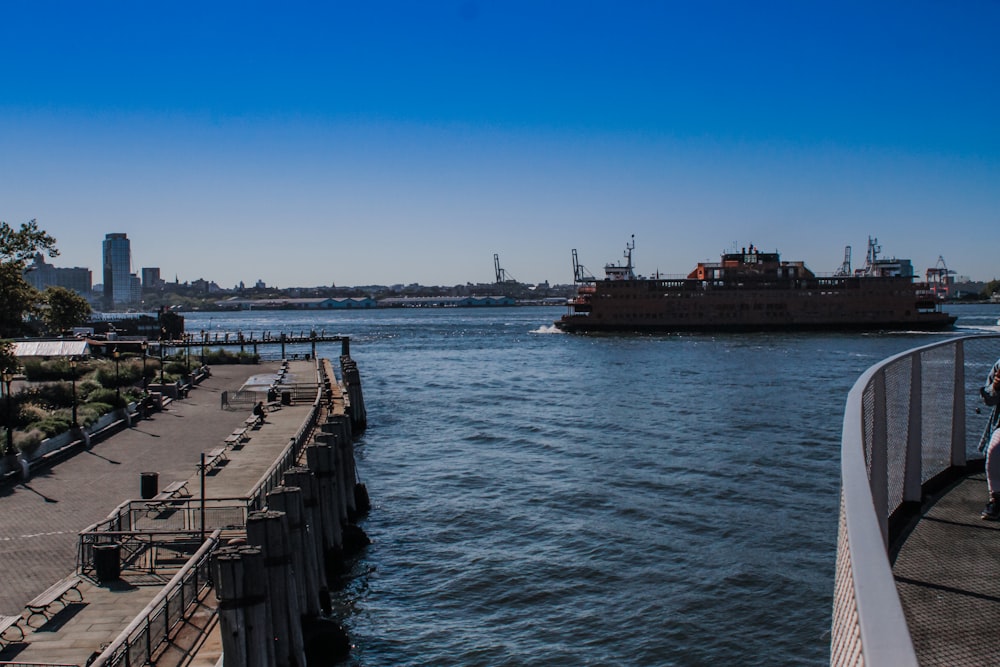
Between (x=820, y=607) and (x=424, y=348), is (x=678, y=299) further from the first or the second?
(x=820, y=607)

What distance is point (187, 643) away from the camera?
382 inches

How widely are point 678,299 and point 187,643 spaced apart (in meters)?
104

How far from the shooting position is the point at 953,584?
4.54 metres

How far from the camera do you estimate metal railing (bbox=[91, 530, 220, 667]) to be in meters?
8.30

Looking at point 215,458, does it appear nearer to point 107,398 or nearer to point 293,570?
point 293,570

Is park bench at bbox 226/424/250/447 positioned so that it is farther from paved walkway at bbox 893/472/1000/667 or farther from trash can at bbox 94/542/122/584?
paved walkway at bbox 893/472/1000/667

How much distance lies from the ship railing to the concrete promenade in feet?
23.4

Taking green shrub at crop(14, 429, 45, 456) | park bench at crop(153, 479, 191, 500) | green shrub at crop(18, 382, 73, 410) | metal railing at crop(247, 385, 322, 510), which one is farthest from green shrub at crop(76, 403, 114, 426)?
park bench at crop(153, 479, 191, 500)

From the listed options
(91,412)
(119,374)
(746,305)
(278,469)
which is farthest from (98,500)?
(746,305)

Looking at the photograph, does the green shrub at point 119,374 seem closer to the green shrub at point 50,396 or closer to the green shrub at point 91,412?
the green shrub at point 50,396

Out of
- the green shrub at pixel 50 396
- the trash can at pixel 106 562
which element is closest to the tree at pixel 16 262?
the green shrub at pixel 50 396

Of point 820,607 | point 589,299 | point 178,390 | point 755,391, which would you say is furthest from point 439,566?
point 589,299

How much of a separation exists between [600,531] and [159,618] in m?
11.7

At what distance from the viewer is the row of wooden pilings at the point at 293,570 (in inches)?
371
